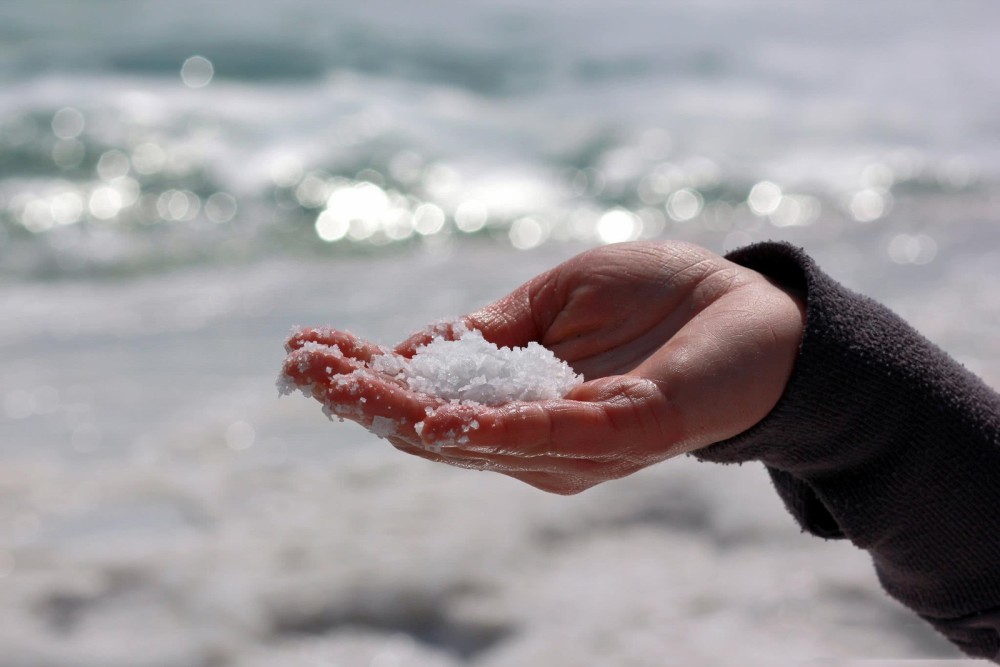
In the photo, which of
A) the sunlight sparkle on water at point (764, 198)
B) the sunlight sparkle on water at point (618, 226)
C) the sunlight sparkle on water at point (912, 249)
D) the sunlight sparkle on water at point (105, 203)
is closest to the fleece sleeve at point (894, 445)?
the sunlight sparkle on water at point (912, 249)

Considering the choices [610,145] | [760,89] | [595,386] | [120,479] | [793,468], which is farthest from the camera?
[760,89]

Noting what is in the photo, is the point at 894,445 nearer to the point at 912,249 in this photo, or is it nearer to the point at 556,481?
the point at 556,481

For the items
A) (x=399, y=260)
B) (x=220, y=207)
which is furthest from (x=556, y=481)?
(x=220, y=207)

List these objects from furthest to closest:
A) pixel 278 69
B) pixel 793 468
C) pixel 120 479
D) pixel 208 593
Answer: pixel 278 69 < pixel 120 479 < pixel 208 593 < pixel 793 468

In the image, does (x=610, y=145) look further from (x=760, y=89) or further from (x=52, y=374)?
(x=52, y=374)

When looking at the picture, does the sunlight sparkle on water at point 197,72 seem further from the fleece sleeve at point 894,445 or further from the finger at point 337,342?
the fleece sleeve at point 894,445

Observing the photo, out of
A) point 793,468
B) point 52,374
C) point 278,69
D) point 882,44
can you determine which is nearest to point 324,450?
point 52,374
